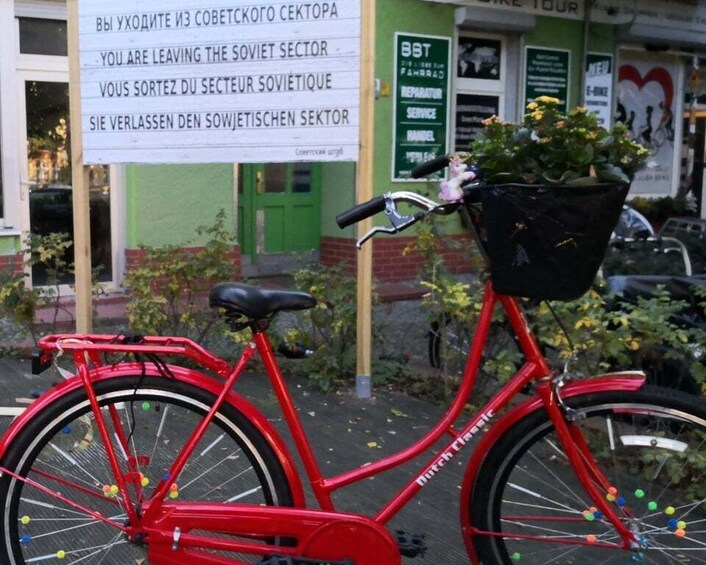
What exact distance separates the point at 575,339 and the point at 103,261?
6049 millimetres

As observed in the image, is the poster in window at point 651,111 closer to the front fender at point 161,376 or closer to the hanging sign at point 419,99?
the hanging sign at point 419,99

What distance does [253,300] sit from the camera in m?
2.73

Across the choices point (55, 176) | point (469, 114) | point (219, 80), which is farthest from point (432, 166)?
point (469, 114)

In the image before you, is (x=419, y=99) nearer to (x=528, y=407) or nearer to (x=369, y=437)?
(x=369, y=437)

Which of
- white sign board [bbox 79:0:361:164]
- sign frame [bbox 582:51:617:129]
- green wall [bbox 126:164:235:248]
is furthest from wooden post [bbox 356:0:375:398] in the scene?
sign frame [bbox 582:51:617:129]

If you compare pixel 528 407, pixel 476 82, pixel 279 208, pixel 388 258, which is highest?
pixel 476 82

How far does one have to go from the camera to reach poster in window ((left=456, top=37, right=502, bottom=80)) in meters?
11.1

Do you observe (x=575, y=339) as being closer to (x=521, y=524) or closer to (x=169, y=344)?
(x=521, y=524)

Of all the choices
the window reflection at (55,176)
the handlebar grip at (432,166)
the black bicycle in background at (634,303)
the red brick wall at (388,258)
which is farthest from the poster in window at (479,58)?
Answer: the handlebar grip at (432,166)

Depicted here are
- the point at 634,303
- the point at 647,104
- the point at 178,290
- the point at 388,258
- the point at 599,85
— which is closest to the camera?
the point at 634,303

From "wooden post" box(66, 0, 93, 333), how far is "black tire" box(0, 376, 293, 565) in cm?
285

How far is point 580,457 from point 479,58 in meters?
9.16

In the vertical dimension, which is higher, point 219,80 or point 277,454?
point 219,80

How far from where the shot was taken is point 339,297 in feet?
18.2
